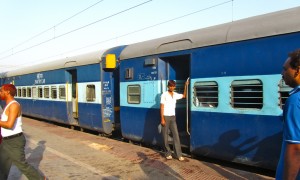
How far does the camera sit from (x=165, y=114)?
24.4 ft

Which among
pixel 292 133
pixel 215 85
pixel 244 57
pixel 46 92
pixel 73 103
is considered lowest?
pixel 73 103

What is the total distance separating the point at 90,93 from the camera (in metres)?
11.8

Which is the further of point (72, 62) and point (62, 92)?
point (62, 92)

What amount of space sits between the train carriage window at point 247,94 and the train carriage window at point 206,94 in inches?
17.0

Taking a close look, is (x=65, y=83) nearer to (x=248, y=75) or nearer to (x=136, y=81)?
(x=136, y=81)

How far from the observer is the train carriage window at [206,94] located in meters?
6.61

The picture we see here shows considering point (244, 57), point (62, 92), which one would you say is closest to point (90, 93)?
point (62, 92)

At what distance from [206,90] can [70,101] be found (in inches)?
324

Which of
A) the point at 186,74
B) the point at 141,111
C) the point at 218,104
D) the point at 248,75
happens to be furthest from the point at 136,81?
the point at 248,75

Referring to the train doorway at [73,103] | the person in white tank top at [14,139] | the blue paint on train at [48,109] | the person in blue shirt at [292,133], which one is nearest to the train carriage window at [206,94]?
the person in white tank top at [14,139]

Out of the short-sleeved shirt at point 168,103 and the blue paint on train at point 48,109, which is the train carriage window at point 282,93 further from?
the blue paint on train at point 48,109

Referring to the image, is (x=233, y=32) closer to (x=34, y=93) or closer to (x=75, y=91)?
(x=75, y=91)

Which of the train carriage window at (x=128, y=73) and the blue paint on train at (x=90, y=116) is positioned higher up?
the train carriage window at (x=128, y=73)

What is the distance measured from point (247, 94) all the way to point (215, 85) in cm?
77
